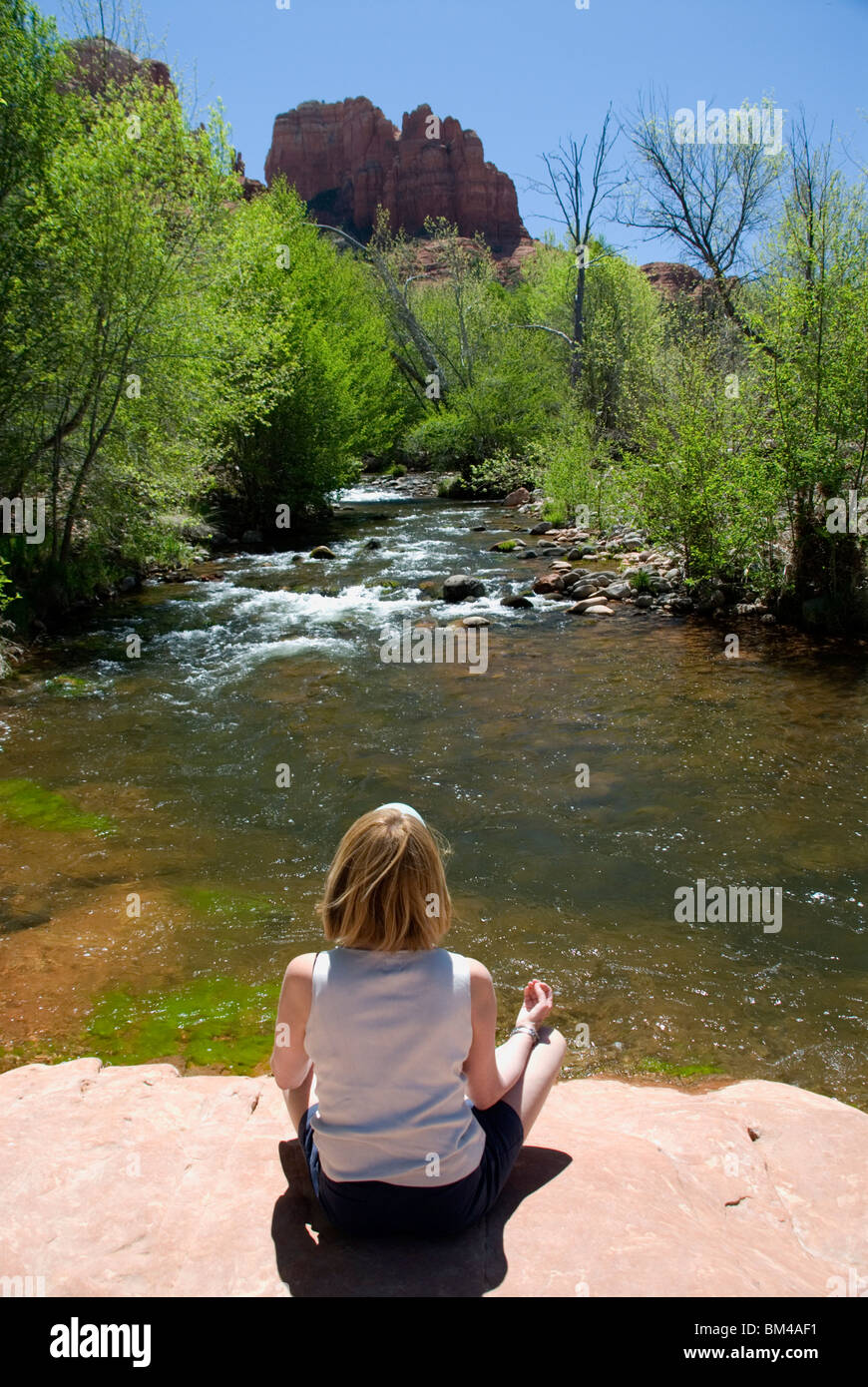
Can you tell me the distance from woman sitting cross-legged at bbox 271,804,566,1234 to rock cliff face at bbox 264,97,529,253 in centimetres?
12901

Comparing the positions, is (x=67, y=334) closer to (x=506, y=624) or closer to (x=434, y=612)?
(x=434, y=612)

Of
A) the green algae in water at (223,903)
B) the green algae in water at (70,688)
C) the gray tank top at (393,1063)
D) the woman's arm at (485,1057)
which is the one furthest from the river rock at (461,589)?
the gray tank top at (393,1063)

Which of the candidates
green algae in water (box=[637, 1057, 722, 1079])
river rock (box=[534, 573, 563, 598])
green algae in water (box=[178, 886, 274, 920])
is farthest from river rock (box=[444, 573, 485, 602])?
green algae in water (box=[637, 1057, 722, 1079])

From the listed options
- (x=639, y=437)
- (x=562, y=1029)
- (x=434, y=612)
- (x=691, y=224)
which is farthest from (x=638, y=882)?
(x=691, y=224)

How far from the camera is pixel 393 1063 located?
2562 millimetres

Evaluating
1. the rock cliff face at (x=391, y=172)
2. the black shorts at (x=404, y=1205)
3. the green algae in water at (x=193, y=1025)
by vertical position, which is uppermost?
the rock cliff face at (x=391, y=172)

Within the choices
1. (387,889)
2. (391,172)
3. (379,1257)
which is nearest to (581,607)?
(387,889)

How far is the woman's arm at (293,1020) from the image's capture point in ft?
8.72

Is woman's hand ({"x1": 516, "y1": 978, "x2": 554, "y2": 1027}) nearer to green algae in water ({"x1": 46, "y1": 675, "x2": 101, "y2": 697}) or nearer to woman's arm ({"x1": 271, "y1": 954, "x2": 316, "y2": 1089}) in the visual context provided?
woman's arm ({"x1": 271, "y1": 954, "x2": 316, "y2": 1089})

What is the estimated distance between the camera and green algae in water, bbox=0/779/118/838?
24.3 feet

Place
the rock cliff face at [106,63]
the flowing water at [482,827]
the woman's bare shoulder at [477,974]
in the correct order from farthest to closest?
the rock cliff face at [106,63]
the flowing water at [482,827]
the woman's bare shoulder at [477,974]

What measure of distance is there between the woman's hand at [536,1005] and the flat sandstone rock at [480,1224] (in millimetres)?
428

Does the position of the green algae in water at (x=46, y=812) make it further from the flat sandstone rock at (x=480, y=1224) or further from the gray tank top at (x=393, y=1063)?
the gray tank top at (x=393, y=1063)
